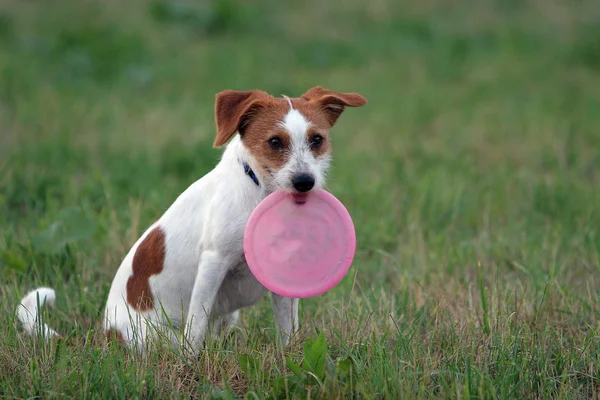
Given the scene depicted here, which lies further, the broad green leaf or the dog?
the dog

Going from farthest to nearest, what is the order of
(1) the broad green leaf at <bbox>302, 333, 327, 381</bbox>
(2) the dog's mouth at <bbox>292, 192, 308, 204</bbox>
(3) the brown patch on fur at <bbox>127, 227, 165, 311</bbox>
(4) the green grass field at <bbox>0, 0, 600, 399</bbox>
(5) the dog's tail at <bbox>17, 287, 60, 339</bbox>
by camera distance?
1. (3) the brown patch on fur at <bbox>127, 227, 165, 311</bbox>
2. (5) the dog's tail at <bbox>17, 287, 60, 339</bbox>
3. (2) the dog's mouth at <bbox>292, 192, 308, 204</bbox>
4. (4) the green grass field at <bbox>0, 0, 600, 399</bbox>
5. (1) the broad green leaf at <bbox>302, 333, 327, 381</bbox>

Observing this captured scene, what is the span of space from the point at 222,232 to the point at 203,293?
34 centimetres

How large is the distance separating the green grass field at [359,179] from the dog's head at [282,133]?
2.78 ft

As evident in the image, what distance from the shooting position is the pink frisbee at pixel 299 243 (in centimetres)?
392

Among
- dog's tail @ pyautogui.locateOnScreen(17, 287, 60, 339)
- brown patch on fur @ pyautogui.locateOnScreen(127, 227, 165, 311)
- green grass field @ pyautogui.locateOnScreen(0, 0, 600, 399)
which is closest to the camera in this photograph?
green grass field @ pyautogui.locateOnScreen(0, 0, 600, 399)

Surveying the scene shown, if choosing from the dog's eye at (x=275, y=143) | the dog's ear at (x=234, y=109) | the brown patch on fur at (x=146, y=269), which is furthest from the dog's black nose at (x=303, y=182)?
the brown patch on fur at (x=146, y=269)

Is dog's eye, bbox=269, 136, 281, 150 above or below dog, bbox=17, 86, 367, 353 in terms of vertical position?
above

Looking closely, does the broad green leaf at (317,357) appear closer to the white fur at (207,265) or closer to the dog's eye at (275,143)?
the white fur at (207,265)

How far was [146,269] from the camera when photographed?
4.32 metres

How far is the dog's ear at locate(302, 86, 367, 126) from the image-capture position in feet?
13.7

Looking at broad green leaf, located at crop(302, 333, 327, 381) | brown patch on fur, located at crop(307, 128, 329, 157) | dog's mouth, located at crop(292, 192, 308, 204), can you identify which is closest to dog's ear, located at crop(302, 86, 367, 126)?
brown patch on fur, located at crop(307, 128, 329, 157)

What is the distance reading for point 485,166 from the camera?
26.9 feet

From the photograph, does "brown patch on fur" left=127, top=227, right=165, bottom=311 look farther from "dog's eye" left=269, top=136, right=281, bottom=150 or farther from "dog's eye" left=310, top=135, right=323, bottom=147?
"dog's eye" left=310, top=135, right=323, bottom=147

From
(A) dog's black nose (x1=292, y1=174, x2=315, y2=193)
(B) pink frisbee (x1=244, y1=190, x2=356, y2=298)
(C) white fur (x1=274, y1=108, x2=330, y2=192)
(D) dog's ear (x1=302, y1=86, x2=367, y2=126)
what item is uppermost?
(D) dog's ear (x1=302, y1=86, x2=367, y2=126)
